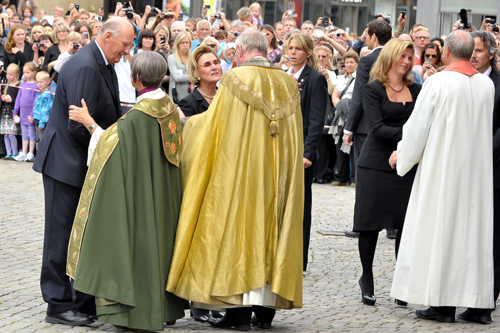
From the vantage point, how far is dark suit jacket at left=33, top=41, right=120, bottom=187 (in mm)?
6340

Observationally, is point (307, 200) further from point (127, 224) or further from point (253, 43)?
point (127, 224)

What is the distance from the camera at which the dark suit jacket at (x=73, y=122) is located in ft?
20.8

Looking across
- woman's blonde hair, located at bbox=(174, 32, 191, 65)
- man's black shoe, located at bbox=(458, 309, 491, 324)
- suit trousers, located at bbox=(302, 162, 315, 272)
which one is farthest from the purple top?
man's black shoe, located at bbox=(458, 309, 491, 324)

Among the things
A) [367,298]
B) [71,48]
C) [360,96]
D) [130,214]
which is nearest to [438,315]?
[367,298]

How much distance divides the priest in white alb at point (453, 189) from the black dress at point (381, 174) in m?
0.41

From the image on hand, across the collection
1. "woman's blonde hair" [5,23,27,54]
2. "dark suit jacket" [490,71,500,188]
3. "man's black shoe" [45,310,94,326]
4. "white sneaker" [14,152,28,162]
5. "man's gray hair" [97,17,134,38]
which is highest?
"man's gray hair" [97,17,134,38]

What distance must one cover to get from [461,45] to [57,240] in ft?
10.8

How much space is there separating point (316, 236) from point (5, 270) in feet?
12.6

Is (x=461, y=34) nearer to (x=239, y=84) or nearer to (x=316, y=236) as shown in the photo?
(x=239, y=84)

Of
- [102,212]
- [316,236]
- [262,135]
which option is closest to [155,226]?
[102,212]

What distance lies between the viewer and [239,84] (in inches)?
253

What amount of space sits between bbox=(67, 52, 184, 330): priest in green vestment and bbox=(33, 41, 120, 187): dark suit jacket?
0.46 feet

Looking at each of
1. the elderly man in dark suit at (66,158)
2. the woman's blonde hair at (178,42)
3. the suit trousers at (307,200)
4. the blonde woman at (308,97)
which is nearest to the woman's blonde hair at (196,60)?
the elderly man in dark suit at (66,158)

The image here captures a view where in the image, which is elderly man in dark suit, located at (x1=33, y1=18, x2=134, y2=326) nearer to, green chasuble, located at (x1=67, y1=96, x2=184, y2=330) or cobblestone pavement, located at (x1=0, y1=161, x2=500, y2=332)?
cobblestone pavement, located at (x1=0, y1=161, x2=500, y2=332)
